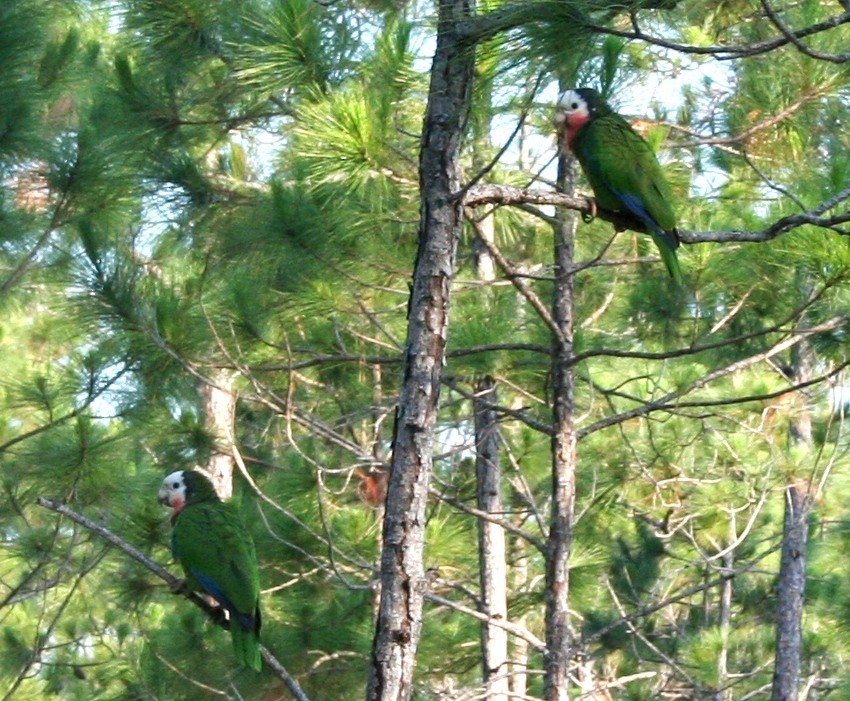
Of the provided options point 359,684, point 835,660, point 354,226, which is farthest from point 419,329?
point 835,660

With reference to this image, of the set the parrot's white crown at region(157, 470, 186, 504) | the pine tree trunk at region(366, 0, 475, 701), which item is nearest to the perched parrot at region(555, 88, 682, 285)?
the pine tree trunk at region(366, 0, 475, 701)

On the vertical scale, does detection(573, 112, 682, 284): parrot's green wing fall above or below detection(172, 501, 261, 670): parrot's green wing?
above

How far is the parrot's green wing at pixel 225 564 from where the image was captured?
14.0 feet

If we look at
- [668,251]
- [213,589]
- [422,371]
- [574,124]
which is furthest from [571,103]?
[213,589]

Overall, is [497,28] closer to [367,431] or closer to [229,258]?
[229,258]

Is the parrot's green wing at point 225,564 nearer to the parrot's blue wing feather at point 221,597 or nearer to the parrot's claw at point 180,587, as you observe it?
the parrot's blue wing feather at point 221,597

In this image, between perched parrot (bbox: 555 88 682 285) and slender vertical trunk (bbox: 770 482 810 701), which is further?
slender vertical trunk (bbox: 770 482 810 701)

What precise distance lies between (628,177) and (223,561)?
166cm

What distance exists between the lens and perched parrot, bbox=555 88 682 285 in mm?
4102

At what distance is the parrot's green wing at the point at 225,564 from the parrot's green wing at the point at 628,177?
1.52 meters

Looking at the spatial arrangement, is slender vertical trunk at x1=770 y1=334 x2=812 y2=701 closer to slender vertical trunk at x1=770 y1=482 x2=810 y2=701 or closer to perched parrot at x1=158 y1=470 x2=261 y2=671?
slender vertical trunk at x1=770 y1=482 x2=810 y2=701

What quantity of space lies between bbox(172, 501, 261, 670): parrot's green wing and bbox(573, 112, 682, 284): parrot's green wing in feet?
5.00

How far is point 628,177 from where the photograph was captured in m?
4.18

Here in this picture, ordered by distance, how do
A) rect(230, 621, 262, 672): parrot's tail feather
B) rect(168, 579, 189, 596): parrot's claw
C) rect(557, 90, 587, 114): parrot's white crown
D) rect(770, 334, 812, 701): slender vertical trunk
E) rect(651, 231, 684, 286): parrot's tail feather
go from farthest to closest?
rect(770, 334, 812, 701): slender vertical trunk < rect(557, 90, 587, 114): parrot's white crown < rect(230, 621, 262, 672): parrot's tail feather < rect(651, 231, 684, 286): parrot's tail feather < rect(168, 579, 189, 596): parrot's claw
